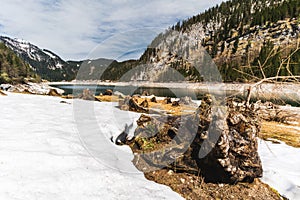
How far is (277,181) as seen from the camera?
5086mm

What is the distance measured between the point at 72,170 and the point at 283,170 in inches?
227

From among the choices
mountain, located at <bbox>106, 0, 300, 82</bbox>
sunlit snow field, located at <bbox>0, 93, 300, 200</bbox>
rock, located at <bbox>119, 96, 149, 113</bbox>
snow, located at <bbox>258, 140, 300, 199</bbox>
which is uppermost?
mountain, located at <bbox>106, 0, 300, 82</bbox>

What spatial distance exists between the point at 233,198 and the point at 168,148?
2.11 meters

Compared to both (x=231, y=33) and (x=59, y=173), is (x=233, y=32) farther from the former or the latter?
(x=59, y=173)

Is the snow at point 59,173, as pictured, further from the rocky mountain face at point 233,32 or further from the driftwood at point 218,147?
the rocky mountain face at point 233,32

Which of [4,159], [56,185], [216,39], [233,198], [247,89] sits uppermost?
[216,39]

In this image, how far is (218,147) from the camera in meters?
4.61

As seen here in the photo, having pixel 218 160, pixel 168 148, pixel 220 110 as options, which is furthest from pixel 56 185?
pixel 220 110

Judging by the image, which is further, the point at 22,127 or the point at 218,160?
the point at 22,127

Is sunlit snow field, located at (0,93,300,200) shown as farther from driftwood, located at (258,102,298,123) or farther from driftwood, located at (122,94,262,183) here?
driftwood, located at (258,102,298,123)

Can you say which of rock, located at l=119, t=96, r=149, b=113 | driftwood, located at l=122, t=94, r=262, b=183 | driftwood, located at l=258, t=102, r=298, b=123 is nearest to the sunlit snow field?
driftwood, located at l=122, t=94, r=262, b=183

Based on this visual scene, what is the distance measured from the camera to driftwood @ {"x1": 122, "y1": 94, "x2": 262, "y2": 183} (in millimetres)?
4672

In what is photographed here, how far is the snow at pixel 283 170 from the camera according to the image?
4.82m

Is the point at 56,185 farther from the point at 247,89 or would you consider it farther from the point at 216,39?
the point at 216,39
